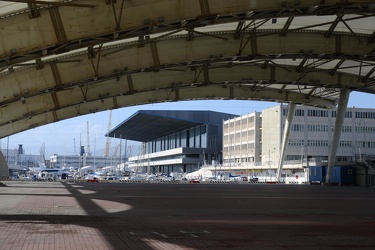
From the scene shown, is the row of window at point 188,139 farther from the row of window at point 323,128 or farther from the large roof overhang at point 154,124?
the row of window at point 323,128

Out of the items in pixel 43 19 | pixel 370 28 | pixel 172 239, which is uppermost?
pixel 370 28

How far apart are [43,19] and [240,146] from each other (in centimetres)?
12372

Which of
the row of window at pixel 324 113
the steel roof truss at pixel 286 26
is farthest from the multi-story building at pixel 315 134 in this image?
the steel roof truss at pixel 286 26

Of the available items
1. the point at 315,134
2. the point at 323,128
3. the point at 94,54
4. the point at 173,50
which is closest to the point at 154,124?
the point at 315,134

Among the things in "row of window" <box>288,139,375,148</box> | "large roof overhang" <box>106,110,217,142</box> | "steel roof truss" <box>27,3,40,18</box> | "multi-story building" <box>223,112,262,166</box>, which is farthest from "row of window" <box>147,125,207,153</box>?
"steel roof truss" <box>27,3,40,18</box>

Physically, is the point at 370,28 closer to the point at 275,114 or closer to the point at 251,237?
the point at 251,237

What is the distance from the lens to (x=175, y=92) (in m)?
53.6

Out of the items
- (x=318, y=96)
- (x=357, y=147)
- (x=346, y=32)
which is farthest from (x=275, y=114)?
(x=346, y=32)

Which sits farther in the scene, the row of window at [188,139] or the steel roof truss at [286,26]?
the row of window at [188,139]

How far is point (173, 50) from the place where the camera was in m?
35.8

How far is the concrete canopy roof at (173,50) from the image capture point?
2508 cm

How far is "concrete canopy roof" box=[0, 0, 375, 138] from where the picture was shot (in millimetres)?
25078

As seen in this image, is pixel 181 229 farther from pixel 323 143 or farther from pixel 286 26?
pixel 323 143

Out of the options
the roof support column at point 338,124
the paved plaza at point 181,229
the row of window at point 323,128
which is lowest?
the paved plaza at point 181,229
